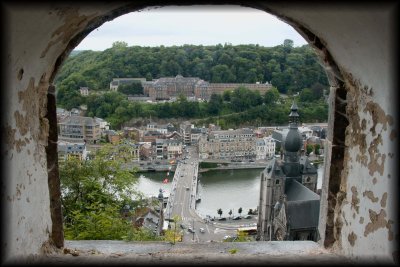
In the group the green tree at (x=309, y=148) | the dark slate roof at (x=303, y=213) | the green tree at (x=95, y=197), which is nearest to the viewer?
the green tree at (x=95, y=197)

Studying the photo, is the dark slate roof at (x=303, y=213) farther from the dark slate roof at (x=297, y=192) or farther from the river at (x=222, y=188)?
the river at (x=222, y=188)

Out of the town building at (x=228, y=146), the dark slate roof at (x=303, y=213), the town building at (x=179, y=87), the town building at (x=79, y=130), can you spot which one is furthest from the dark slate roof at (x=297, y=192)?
the town building at (x=179, y=87)

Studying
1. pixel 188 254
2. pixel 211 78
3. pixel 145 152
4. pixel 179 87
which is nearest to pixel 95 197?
pixel 188 254

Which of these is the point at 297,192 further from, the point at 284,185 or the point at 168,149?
the point at 168,149

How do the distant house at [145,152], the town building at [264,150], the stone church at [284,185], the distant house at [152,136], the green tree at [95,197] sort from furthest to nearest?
the distant house at [152,136] → the town building at [264,150] → the distant house at [145,152] → the stone church at [284,185] → the green tree at [95,197]

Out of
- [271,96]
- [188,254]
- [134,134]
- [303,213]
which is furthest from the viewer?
[271,96]

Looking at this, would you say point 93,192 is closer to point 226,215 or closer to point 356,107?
point 356,107

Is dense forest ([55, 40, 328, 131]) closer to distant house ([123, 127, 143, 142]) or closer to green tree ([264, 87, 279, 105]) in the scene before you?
green tree ([264, 87, 279, 105])
